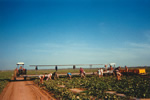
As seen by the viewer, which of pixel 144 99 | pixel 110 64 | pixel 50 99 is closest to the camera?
pixel 144 99

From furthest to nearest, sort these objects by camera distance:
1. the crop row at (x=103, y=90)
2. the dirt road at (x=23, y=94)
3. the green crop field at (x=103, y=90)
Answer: the dirt road at (x=23, y=94) → the crop row at (x=103, y=90) → the green crop field at (x=103, y=90)

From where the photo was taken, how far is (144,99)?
7.86m

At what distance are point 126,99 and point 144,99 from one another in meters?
1.19

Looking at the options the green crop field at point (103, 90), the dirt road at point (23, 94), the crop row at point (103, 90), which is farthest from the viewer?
the dirt road at point (23, 94)

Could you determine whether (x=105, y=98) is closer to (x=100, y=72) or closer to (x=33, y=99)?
(x=33, y=99)

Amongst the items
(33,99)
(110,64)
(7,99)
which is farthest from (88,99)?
(110,64)

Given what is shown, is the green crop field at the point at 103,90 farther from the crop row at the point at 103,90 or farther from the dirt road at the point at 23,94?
the dirt road at the point at 23,94

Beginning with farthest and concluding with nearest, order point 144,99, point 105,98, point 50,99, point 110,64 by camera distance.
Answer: point 110,64
point 50,99
point 105,98
point 144,99

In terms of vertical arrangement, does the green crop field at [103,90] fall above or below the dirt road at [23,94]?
above

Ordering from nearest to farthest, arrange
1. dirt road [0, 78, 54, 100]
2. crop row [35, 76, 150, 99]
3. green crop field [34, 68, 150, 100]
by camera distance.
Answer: green crop field [34, 68, 150, 100]
crop row [35, 76, 150, 99]
dirt road [0, 78, 54, 100]

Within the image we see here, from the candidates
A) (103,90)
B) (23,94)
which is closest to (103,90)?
(103,90)

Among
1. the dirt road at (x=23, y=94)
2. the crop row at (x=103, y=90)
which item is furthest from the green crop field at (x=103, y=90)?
the dirt road at (x=23, y=94)

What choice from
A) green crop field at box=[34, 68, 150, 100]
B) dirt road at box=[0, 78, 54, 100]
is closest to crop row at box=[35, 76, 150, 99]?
green crop field at box=[34, 68, 150, 100]

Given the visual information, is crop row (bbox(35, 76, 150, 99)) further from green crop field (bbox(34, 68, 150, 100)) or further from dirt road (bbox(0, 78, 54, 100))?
dirt road (bbox(0, 78, 54, 100))
